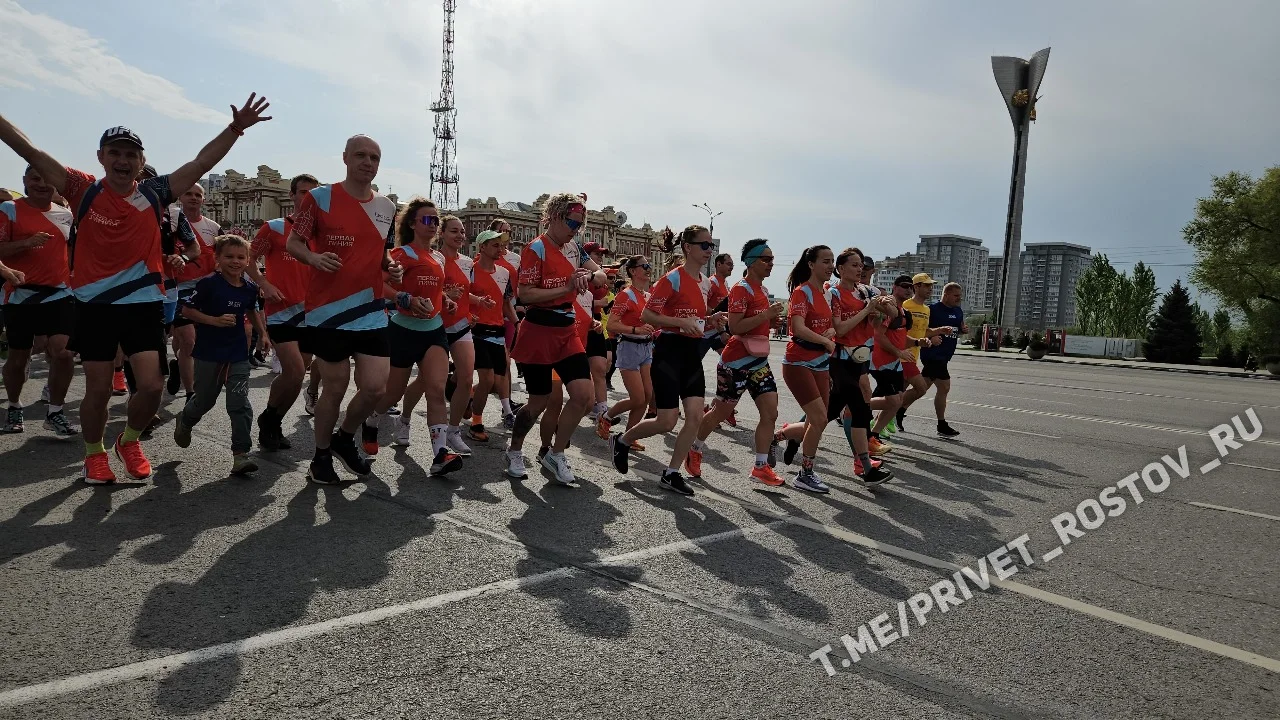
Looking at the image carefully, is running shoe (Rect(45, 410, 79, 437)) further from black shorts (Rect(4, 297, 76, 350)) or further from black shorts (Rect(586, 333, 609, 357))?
black shorts (Rect(586, 333, 609, 357))

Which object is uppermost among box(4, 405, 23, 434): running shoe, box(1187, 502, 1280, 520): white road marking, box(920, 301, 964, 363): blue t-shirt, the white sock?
box(920, 301, 964, 363): blue t-shirt

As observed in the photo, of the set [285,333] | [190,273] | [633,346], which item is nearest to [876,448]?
[633,346]

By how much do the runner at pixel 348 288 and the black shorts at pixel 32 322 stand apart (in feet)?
9.38

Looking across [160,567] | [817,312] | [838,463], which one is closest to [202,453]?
[160,567]

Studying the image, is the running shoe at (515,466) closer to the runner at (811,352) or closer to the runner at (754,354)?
the runner at (754,354)

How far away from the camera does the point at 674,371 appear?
646 cm

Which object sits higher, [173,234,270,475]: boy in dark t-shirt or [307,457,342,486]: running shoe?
[173,234,270,475]: boy in dark t-shirt

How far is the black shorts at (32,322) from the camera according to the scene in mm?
6930

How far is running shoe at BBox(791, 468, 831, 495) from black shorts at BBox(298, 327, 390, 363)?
3282mm

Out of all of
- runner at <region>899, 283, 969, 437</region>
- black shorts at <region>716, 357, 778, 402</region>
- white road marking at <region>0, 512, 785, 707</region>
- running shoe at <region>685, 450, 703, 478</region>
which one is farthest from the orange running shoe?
runner at <region>899, 283, 969, 437</region>

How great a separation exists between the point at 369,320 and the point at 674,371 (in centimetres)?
225

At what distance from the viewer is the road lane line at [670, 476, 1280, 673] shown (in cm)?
356

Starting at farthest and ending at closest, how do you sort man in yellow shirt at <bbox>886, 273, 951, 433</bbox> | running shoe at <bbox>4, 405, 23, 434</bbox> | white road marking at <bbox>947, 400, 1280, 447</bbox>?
white road marking at <bbox>947, 400, 1280, 447</bbox> → man in yellow shirt at <bbox>886, 273, 951, 433</bbox> → running shoe at <bbox>4, 405, 23, 434</bbox>

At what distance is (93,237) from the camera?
516 cm
